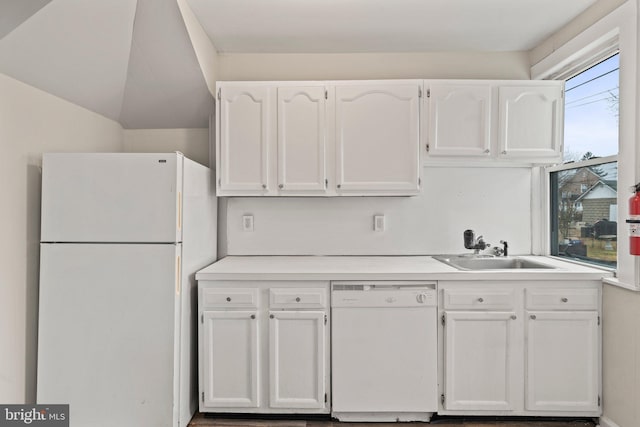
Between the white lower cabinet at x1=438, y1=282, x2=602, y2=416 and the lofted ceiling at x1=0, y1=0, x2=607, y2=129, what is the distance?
170 cm

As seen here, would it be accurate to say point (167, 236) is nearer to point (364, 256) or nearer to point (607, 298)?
point (364, 256)

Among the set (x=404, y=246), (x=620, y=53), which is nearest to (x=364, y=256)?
(x=404, y=246)

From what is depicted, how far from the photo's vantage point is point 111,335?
189cm

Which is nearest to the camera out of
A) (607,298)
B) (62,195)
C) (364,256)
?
(62,195)

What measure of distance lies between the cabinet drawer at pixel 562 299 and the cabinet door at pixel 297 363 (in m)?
1.24

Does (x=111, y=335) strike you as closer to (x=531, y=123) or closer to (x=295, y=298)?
(x=295, y=298)

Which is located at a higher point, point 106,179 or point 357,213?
point 106,179

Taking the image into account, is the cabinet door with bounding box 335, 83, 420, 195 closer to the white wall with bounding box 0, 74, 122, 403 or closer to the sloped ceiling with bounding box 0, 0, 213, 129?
the sloped ceiling with bounding box 0, 0, 213, 129

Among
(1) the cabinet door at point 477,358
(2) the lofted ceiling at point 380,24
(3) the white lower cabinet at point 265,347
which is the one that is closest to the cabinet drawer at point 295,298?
(3) the white lower cabinet at point 265,347

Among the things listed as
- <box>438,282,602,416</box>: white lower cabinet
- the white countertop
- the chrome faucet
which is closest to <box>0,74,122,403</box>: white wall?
the white countertop

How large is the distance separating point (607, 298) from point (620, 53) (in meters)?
1.36

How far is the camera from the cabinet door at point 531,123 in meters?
2.41

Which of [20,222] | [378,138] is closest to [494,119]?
[378,138]

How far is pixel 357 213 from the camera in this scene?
108 inches
